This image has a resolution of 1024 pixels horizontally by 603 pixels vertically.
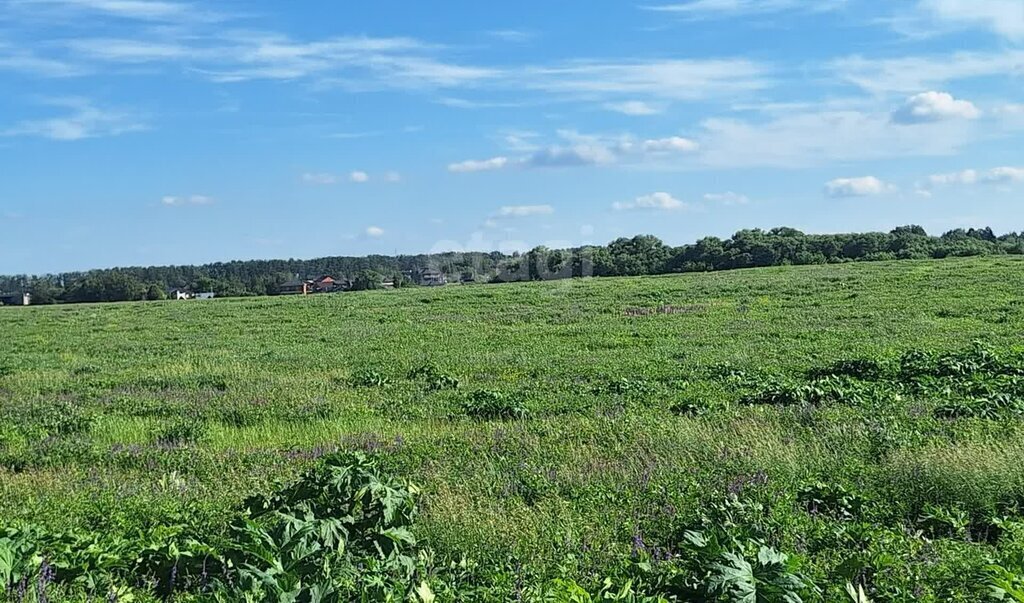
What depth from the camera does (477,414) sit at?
1232cm

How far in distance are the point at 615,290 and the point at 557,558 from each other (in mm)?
38740

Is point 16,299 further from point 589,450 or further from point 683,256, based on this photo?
point 589,450

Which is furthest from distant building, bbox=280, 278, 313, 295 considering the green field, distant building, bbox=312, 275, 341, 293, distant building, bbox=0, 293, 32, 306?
the green field

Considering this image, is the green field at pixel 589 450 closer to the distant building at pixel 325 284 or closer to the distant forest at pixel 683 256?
the distant forest at pixel 683 256

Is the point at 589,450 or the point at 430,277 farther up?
the point at 430,277

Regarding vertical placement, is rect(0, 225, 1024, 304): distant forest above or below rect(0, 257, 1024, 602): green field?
above

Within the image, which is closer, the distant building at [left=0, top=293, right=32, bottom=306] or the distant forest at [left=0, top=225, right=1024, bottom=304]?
the distant forest at [left=0, top=225, right=1024, bottom=304]

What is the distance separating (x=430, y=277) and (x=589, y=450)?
86.8 m

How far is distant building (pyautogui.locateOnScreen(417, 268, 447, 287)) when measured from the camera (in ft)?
297

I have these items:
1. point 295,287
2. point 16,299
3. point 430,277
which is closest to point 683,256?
point 430,277

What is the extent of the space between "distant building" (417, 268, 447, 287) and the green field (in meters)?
66.1

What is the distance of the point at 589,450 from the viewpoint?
30.1 feet

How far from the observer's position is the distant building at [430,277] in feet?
297

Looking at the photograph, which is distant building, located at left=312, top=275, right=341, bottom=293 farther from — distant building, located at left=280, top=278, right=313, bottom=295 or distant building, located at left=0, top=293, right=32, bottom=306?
distant building, located at left=0, top=293, right=32, bottom=306
